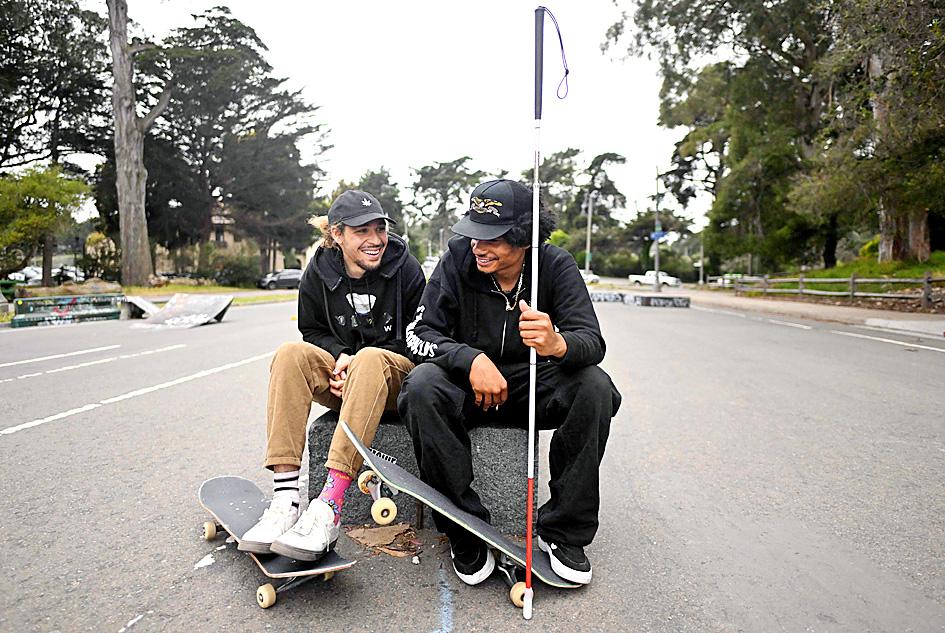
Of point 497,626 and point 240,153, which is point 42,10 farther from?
point 497,626

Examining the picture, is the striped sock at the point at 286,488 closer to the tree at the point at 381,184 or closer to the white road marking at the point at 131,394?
the white road marking at the point at 131,394

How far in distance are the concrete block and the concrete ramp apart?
13.3 metres

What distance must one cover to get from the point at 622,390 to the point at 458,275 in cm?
464

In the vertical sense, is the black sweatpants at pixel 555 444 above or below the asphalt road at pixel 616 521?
above

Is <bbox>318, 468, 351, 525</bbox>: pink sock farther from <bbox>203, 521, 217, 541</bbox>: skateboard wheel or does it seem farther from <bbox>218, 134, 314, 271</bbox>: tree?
<bbox>218, 134, 314, 271</bbox>: tree

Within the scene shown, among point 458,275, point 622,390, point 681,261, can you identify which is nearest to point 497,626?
point 458,275

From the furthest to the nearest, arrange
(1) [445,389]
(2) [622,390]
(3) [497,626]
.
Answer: (2) [622,390] < (1) [445,389] < (3) [497,626]

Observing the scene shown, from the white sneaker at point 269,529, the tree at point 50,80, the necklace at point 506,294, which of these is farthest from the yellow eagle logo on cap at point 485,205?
→ the tree at point 50,80

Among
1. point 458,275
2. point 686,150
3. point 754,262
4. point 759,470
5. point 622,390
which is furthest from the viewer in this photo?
point 754,262

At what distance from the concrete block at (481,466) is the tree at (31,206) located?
24.6 meters

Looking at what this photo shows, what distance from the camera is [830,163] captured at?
20078mm

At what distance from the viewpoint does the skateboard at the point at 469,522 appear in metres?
2.65

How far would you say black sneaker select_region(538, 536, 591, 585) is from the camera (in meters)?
2.76

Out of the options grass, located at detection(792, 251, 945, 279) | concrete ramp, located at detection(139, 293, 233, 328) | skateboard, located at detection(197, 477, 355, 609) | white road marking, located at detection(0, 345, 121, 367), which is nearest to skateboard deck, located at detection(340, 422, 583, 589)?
skateboard, located at detection(197, 477, 355, 609)
